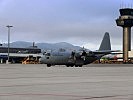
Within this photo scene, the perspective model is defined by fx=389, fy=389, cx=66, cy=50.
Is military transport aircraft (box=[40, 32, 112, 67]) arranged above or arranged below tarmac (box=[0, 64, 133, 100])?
above

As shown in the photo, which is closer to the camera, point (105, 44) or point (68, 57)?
point (68, 57)

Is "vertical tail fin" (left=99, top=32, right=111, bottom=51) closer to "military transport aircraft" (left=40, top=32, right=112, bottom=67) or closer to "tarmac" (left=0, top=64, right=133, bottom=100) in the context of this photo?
"military transport aircraft" (left=40, top=32, right=112, bottom=67)

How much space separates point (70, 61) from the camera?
7888cm

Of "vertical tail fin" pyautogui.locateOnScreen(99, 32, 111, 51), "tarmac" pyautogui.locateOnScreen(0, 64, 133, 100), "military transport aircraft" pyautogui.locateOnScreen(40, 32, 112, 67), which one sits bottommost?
"tarmac" pyautogui.locateOnScreen(0, 64, 133, 100)

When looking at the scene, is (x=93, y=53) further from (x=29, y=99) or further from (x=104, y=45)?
(x=29, y=99)

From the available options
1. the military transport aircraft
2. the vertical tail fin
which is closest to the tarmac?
the military transport aircraft

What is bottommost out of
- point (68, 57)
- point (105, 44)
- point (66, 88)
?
point (66, 88)

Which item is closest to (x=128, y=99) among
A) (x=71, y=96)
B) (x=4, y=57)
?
(x=71, y=96)

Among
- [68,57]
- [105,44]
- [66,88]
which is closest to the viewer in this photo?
[66,88]

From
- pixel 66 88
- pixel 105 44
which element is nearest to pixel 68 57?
pixel 105 44

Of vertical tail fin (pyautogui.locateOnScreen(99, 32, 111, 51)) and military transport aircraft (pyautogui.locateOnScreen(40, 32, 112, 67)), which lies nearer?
military transport aircraft (pyautogui.locateOnScreen(40, 32, 112, 67))

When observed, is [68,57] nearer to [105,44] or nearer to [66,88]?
[105,44]

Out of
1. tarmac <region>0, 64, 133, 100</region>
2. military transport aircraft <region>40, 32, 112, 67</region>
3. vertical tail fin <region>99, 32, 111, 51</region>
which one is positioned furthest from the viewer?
vertical tail fin <region>99, 32, 111, 51</region>

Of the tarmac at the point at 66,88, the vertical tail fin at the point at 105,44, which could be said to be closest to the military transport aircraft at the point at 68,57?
the vertical tail fin at the point at 105,44
